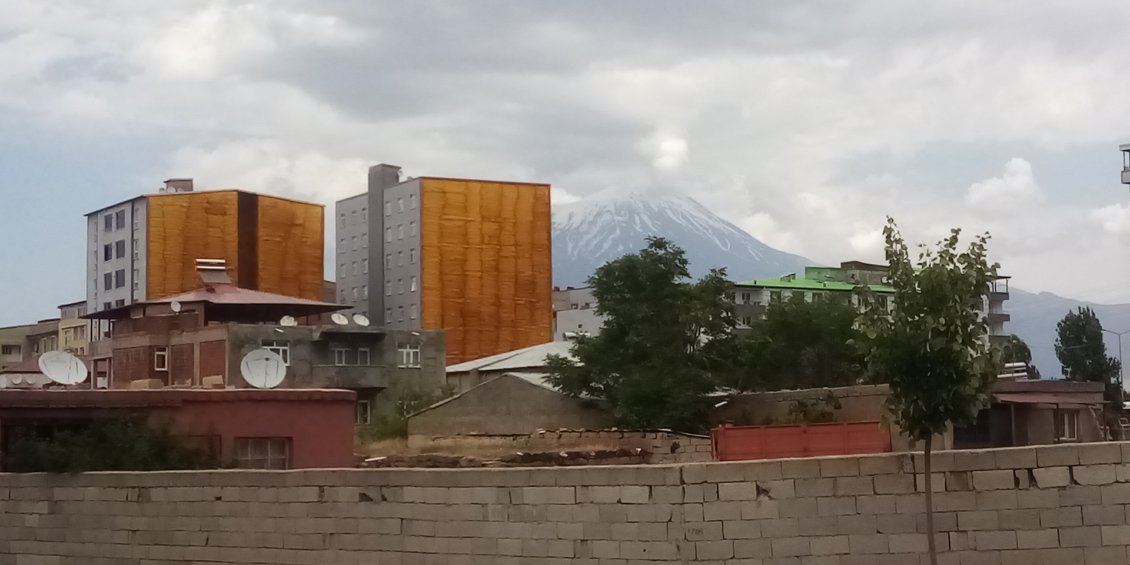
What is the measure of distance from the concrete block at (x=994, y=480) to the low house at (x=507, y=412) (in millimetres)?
30815

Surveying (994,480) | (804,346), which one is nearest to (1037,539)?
(994,480)

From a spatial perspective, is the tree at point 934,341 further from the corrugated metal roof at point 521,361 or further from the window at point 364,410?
the window at point 364,410

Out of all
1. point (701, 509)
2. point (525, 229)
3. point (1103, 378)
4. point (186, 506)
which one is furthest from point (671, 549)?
point (1103, 378)

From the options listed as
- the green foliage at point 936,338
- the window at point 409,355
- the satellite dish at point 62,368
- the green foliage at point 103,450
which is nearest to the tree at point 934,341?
the green foliage at point 936,338

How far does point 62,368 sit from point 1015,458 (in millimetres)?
23390

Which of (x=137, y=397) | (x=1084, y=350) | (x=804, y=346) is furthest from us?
(x=1084, y=350)

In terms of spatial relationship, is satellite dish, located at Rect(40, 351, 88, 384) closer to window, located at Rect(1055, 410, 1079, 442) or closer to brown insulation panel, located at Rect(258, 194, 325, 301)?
window, located at Rect(1055, 410, 1079, 442)

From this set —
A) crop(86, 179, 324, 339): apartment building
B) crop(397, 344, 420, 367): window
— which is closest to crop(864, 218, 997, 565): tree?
crop(397, 344, 420, 367): window

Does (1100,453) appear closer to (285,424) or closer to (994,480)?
(994,480)

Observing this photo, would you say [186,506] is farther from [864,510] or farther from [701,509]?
[864,510]

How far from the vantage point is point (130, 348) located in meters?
56.7

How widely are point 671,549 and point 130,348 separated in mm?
45584

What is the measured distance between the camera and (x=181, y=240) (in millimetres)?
97688

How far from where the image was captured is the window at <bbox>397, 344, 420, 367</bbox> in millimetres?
Result: 67062
